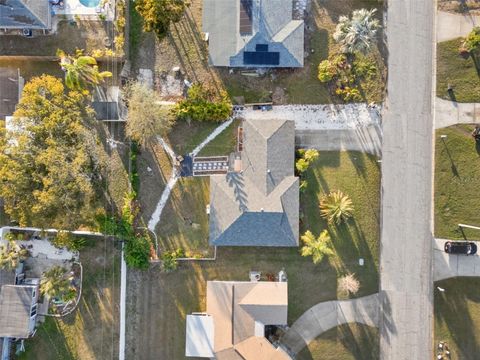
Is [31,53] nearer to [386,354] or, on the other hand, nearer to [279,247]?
[279,247]

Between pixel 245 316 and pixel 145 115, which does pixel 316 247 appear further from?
pixel 145 115

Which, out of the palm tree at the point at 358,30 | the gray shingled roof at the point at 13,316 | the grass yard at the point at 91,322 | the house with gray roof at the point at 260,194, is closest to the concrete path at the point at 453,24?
the palm tree at the point at 358,30

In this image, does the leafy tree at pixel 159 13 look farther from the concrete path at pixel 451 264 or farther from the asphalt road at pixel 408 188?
the concrete path at pixel 451 264

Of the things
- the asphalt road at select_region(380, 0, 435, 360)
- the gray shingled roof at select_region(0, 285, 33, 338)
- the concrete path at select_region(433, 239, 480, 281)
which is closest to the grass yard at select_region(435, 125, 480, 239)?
the asphalt road at select_region(380, 0, 435, 360)

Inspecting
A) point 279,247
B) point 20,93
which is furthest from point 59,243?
point 279,247

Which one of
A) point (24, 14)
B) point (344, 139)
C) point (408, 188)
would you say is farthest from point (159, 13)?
point (408, 188)
